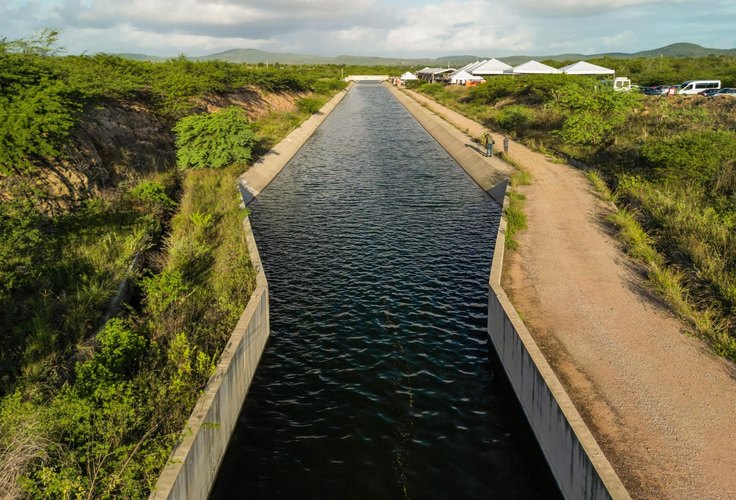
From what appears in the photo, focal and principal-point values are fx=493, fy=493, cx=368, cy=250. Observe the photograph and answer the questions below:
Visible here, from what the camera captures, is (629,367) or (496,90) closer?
(629,367)

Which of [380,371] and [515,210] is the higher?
[515,210]

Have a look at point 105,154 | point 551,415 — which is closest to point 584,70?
point 105,154

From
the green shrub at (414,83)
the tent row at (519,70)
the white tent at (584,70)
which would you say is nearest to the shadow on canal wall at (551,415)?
the tent row at (519,70)

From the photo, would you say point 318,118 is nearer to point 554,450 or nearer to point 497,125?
point 497,125

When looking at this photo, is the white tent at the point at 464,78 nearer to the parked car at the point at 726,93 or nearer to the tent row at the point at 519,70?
the tent row at the point at 519,70

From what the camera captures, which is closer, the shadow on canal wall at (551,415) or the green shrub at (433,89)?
the shadow on canal wall at (551,415)

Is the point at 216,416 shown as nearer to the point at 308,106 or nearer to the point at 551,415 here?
the point at 551,415
